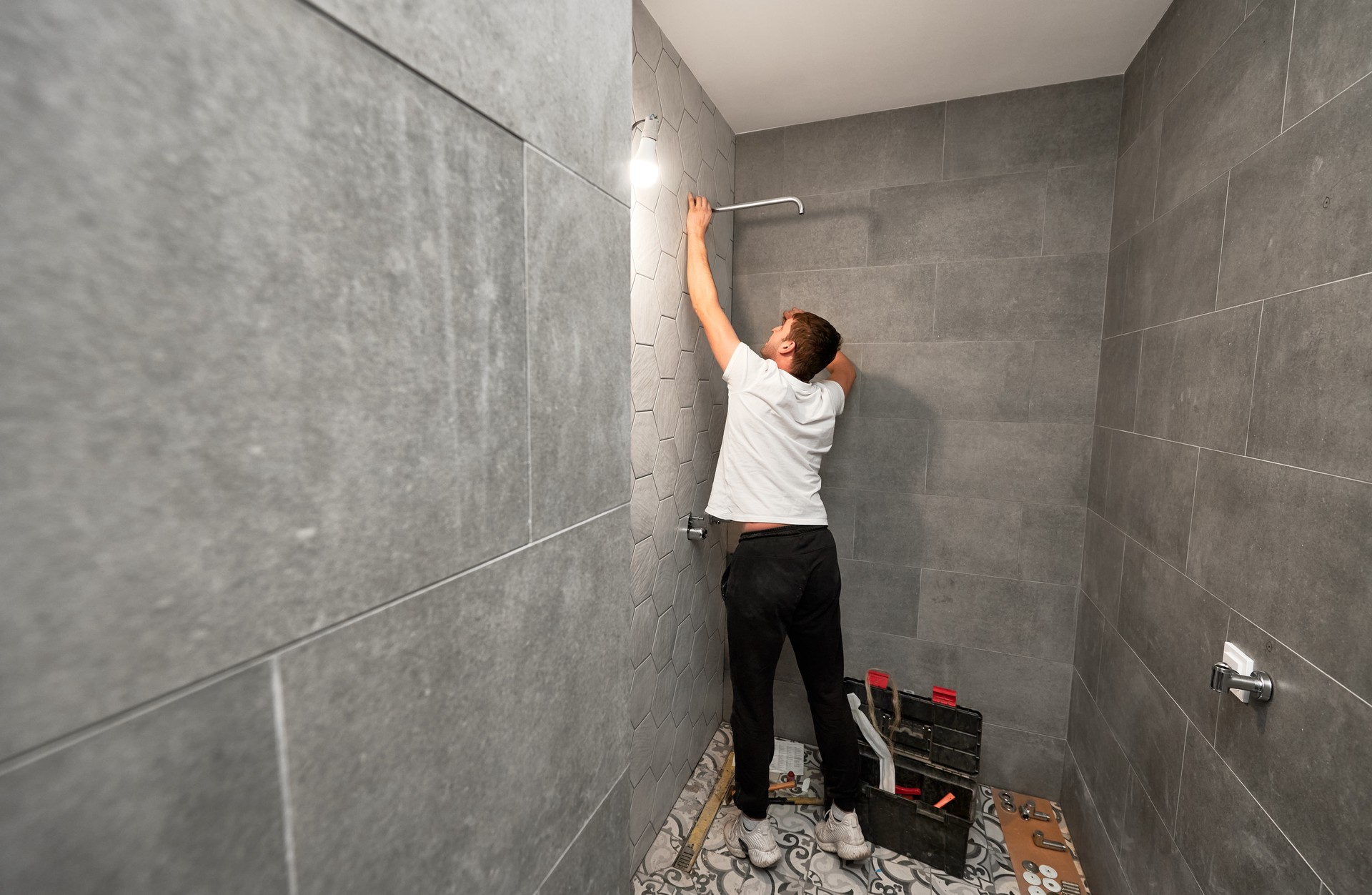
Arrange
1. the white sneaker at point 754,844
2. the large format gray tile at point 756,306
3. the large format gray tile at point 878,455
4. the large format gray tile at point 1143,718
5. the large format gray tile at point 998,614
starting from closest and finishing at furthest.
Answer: the large format gray tile at point 1143,718 < the white sneaker at point 754,844 < the large format gray tile at point 998,614 < the large format gray tile at point 878,455 < the large format gray tile at point 756,306

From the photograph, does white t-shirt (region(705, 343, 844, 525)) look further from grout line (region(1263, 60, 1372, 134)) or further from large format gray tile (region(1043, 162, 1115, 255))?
grout line (region(1263, 60, 1372, 134))

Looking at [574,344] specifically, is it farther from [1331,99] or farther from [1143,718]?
[1143,718]

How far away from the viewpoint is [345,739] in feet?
1.14

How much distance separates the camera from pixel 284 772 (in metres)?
0.31

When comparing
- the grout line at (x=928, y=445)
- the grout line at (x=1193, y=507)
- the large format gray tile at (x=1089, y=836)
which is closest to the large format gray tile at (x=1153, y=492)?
the grout line at (x=1193, y=507)

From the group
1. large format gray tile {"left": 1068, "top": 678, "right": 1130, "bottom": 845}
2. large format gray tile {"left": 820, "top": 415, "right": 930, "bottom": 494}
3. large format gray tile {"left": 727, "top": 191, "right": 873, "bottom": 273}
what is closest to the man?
large format gray tile {"left": 820, "top": 415, "right": 930, "bottom": 494}

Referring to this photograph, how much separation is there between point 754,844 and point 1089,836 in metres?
0.97

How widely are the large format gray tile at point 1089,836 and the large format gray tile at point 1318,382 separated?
1190 millimetres

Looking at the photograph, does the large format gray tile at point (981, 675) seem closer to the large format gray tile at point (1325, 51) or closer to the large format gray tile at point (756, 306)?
the large format gray tile at point (756, 306)

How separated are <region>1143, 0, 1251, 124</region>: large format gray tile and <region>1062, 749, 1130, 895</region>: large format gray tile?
1927 millimetres

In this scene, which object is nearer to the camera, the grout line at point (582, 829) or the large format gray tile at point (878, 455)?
the grout line at point (582, 829)

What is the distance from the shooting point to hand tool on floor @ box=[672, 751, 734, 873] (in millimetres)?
1762

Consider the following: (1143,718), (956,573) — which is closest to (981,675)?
(956,573)

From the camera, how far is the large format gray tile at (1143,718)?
126 centimetres
